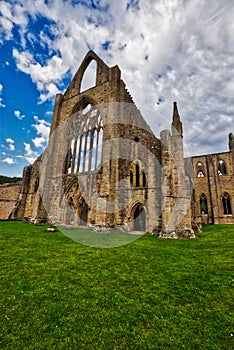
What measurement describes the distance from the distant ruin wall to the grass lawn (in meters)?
23.4

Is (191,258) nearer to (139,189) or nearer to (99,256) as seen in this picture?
(99,256)

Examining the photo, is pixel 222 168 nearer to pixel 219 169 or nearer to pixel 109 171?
pixel 219 169

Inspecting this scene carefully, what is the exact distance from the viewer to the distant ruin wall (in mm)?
26578

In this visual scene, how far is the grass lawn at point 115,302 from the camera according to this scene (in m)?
2.77

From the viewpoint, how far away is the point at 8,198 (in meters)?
27.3

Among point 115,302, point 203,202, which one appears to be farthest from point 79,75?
point 203,202

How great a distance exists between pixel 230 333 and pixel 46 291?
361 cm

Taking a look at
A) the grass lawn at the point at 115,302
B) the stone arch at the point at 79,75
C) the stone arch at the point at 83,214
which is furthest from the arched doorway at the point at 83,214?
the stone arch at the point at 79,75

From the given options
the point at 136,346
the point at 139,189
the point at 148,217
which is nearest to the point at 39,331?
the point at 136,346

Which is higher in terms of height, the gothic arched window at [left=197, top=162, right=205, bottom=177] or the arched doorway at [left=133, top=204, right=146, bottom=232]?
the gothic arched window at [left=197, top=162, right=205, bottom=177]

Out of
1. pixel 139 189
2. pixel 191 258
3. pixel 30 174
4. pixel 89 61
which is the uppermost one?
pixel 89 61

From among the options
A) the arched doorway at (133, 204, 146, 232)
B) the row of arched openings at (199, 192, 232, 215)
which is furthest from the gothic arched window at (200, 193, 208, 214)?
the arched doorway at (133, 204, 146, 232)

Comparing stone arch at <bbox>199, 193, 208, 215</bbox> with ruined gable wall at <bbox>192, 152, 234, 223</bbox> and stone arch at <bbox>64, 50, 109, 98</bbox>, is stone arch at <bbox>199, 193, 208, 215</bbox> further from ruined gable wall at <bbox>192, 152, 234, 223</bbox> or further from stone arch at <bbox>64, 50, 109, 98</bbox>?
stone arch at <bbox>64, 50, 109, 98</bbox>

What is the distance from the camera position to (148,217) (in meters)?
13.0
